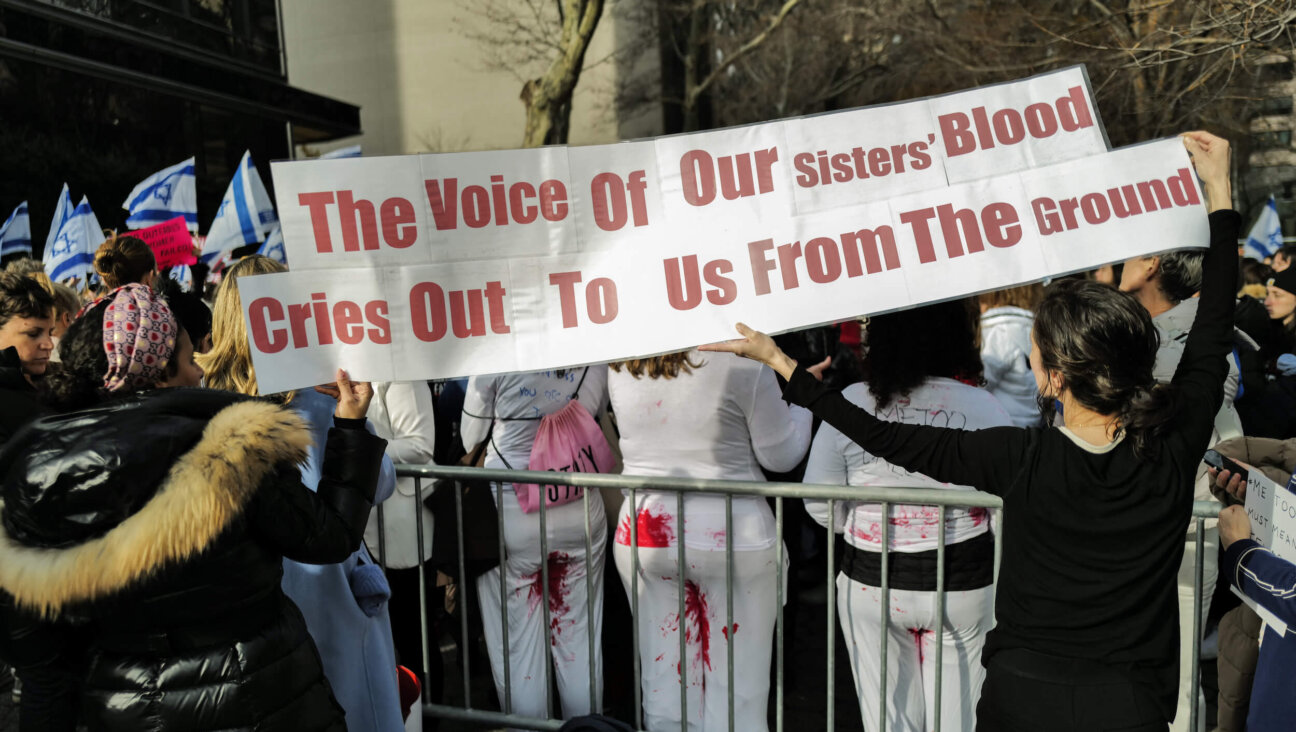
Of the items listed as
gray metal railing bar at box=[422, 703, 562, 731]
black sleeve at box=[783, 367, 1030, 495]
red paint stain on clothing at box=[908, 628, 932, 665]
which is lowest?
gray metal railing bar at box=[422, 703, 562, 731]

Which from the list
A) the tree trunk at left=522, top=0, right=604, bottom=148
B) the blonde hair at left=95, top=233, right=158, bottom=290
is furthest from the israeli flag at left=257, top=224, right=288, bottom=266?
the tree trunk at left=522, top=0, right=604, bottom=148

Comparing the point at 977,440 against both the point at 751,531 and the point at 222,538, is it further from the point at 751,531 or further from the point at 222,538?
the point at 222,538

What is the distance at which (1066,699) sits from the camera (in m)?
2.32

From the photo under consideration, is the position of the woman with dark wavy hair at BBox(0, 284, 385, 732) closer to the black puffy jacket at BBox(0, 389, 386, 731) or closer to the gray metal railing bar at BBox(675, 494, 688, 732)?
the black puffy jacket at BBox(0, 389, 386, 731)

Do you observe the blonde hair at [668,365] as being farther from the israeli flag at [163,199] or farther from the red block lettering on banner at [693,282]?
the israeli flag at [163,199]

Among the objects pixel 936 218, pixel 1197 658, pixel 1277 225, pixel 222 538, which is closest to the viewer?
pixel 222 538

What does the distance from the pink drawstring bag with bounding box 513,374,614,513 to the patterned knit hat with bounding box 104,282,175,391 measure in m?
1.86

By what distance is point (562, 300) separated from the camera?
9.70ft

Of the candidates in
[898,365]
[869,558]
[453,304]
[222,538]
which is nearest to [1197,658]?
[869,558]

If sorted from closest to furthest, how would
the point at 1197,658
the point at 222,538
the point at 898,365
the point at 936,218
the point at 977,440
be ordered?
the point at 222,538 < the point at 977,440 < the point at 936,218 < the point at 1197,658 < the point at 898,365

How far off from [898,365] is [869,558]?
0.69 metres

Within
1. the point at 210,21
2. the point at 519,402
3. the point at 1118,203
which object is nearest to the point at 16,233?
the point at 519,402

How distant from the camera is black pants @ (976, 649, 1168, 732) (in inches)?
90.3

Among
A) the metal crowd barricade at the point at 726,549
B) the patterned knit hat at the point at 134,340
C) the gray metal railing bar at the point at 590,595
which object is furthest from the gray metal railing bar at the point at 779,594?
the patterned knit hat at the point at 134,340
